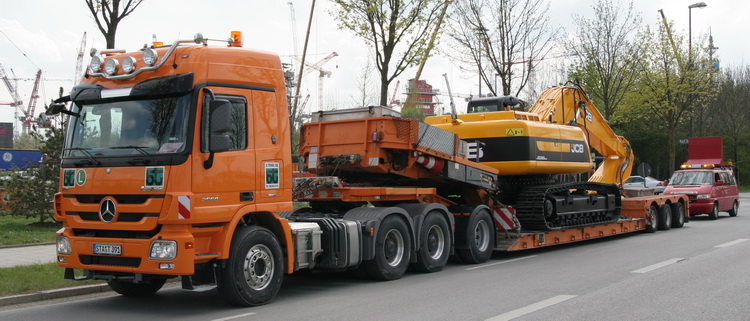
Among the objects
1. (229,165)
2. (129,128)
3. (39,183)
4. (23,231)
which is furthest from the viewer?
(39,183)

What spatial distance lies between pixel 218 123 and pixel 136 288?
3147 mm

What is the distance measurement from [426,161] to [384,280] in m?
2.36

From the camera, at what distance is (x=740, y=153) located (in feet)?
168

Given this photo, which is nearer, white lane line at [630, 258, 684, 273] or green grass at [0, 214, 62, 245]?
white lane line at [630, 258, 684, 273]

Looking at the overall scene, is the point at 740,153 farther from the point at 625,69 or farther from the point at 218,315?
the point at 218,315

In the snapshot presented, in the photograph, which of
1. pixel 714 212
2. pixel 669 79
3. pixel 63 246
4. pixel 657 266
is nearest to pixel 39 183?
pixel 63 246

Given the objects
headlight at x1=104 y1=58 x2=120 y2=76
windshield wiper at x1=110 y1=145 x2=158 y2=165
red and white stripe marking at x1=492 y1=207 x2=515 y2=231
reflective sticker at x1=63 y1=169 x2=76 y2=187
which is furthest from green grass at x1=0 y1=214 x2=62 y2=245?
red and white stripe marking at x1=492 y1=207 x2=515 y2=231

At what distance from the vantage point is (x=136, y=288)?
9.67 m

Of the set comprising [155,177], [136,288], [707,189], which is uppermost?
[155,177]

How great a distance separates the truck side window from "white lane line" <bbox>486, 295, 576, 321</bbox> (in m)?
3.73

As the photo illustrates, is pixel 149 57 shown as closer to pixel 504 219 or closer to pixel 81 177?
pixel 81 177

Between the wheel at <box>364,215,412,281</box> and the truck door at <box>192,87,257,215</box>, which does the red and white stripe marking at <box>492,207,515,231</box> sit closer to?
the wheel at <box>364,215,412,281</box>

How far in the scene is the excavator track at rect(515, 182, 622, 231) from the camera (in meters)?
14.6

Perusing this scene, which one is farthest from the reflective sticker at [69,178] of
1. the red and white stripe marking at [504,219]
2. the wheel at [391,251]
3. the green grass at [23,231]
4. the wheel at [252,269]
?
the red and white stripe marking at [504,219]
